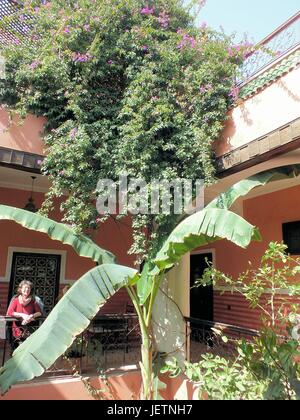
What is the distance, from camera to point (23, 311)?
5082 mm

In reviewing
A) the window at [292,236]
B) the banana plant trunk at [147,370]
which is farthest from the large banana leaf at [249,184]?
the window at [292,236]

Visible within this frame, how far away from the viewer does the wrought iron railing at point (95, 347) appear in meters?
4.87

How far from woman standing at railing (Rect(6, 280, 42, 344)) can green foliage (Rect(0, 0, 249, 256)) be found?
150cm

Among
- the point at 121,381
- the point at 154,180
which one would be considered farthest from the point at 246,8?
the point at 121,381

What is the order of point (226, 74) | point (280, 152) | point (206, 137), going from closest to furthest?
point (280, 152) < point (206, 137) < point (226, 74)

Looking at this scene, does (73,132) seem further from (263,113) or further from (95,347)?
(95,347)

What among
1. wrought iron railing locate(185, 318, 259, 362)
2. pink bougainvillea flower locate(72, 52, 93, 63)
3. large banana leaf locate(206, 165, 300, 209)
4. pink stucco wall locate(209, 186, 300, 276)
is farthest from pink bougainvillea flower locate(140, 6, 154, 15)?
wrought iron railing locate(185, 318, 259, 362)

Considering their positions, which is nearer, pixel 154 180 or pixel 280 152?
pixel 280 152

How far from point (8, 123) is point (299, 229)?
223 inches

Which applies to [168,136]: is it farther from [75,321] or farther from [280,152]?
[75,321]

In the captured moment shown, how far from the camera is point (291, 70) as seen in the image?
4.66m

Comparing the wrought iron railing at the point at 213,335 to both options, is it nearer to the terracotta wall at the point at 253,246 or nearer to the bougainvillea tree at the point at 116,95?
the terracotta wall at the point at 253,246

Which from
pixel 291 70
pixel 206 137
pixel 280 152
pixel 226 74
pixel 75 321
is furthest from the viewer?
pixel 226 74

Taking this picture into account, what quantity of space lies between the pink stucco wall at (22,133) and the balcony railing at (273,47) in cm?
390
